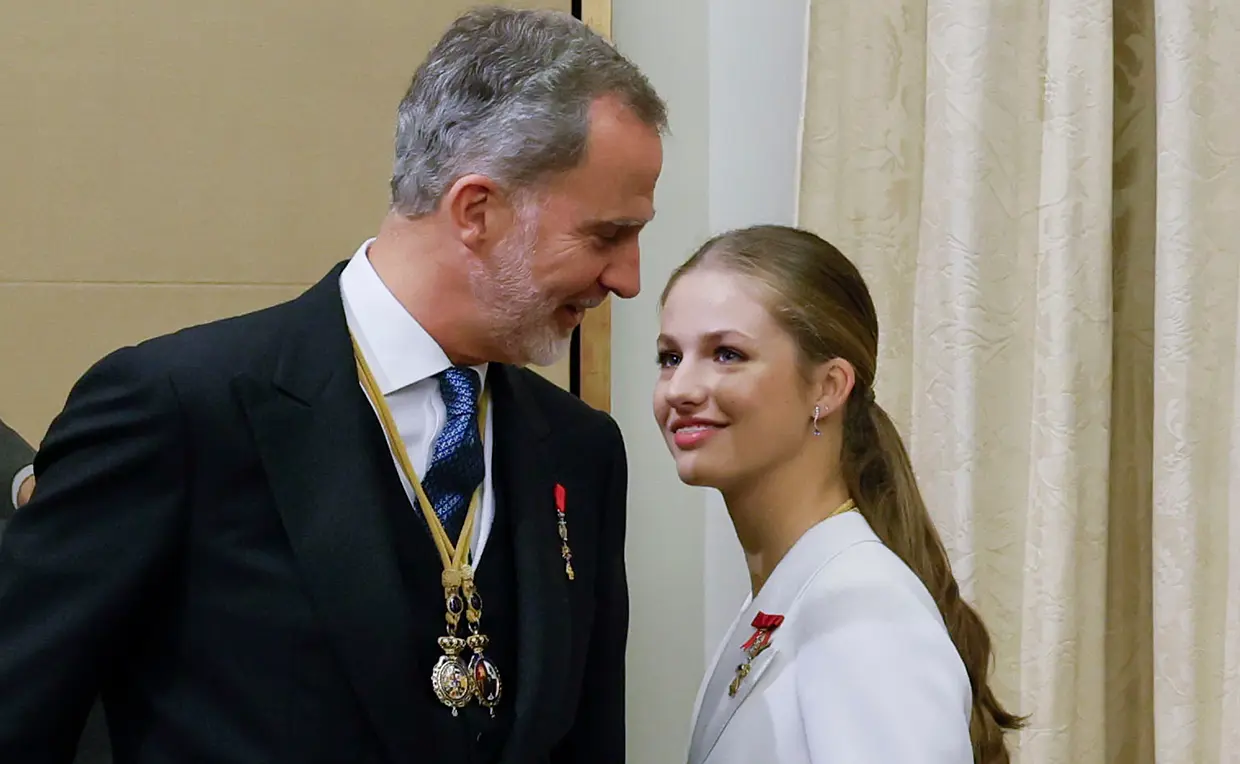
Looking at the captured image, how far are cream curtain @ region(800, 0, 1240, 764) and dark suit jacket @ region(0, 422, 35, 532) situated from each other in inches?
49.1

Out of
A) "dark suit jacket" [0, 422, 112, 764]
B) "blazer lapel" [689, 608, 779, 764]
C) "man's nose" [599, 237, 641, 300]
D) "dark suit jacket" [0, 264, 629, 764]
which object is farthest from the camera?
"blazer lapel" [689, 608, 779, 764]

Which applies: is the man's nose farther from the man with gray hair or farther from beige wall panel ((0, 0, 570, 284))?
beige wall panel ((0, 0, 570, 284))

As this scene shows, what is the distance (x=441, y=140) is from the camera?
1274 mm

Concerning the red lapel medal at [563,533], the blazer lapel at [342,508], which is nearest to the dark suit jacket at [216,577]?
the blazer lapel at [342,508]

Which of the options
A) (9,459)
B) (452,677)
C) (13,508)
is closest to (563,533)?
(452,677)

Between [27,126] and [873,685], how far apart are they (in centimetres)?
139

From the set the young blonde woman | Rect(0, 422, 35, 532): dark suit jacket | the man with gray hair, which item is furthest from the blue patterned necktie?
Rect(0, 422, 35, 532): dark suit jacket

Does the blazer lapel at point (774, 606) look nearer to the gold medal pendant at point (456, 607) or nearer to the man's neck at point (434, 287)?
the gold medal pendant at point (456, 607)

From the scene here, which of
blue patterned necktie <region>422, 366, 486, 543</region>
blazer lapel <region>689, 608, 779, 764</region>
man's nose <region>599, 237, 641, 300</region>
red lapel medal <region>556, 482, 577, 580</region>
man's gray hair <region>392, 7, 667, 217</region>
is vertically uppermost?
man's gray hair <region>392, 7, 667, 217</region>

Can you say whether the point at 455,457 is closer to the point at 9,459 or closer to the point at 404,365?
the point at 404,365

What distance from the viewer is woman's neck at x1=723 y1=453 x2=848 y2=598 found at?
1.51 meters

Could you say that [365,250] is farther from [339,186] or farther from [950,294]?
[950,294]

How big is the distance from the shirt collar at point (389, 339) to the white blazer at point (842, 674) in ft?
1.50

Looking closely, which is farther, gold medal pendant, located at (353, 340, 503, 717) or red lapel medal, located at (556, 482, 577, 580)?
red lapel medal, located at (556, 482, 577, 580)
